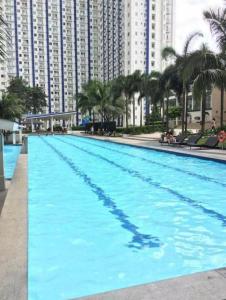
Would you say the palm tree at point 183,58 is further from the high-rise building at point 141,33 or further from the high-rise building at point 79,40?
the high-rise building at point 79,40

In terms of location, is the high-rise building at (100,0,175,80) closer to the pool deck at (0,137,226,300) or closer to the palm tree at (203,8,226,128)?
the palm tree at (203,8,226,128)

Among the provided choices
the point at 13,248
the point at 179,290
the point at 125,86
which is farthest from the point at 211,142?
the point at 125,86

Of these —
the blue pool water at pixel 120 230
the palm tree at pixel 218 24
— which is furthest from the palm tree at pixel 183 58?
the blue pool water at pixel 120 230

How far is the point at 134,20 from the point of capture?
94.1 meters

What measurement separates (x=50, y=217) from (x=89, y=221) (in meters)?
0.82

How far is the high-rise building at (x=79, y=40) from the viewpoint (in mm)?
95188

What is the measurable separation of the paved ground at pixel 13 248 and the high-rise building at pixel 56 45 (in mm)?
107624

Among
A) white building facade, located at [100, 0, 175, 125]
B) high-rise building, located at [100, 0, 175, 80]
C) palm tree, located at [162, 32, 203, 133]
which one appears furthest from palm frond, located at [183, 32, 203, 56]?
high-rise building, located at [100, 0, 175, 80]

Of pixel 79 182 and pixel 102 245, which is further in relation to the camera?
pixel 79 182

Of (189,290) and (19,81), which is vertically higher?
(19,81)

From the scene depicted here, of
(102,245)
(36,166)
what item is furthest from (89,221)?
(36,166)

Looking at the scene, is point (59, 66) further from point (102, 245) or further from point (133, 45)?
point (102, 245)

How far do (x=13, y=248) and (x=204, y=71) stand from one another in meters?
18.7

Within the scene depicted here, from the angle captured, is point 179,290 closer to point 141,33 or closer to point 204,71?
point 204,71
